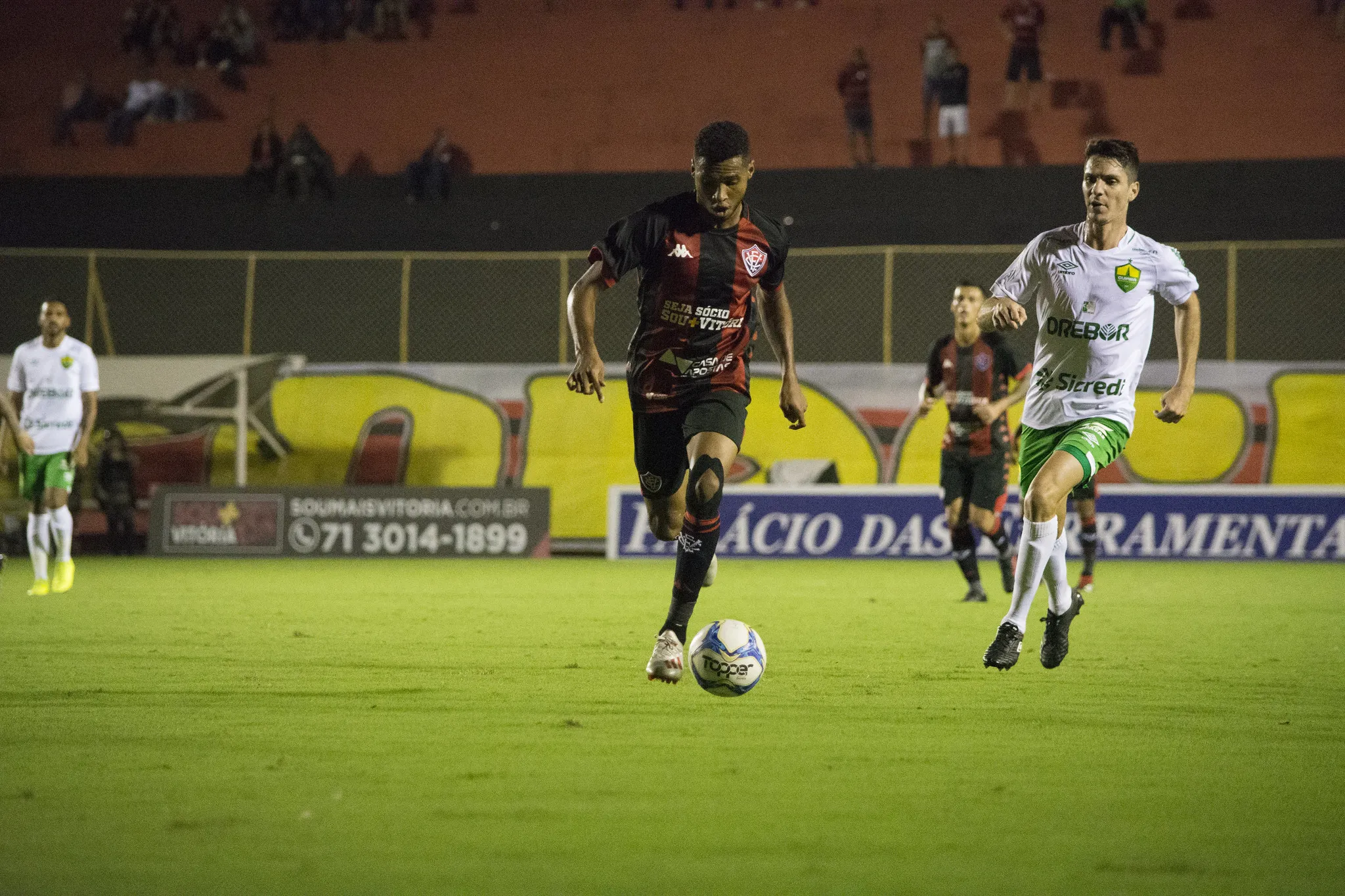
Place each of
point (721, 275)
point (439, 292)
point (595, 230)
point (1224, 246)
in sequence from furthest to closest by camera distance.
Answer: point (595, 230) → point (439, 292) → point (1224, 246) → point (721, 275)

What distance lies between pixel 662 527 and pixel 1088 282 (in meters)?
2.45

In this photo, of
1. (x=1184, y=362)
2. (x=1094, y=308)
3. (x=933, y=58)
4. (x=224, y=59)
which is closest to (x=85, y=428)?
(x=1094, y=308)

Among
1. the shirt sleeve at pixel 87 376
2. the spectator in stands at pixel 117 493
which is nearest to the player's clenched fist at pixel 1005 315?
the shirt sleeve at pixel 87 376

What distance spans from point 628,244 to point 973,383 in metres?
6.25

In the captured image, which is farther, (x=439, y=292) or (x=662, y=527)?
(x=439, y=292)

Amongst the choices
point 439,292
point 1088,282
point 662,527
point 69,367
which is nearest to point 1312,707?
point 1088,282

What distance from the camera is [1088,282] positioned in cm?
734

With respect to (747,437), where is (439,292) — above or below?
above

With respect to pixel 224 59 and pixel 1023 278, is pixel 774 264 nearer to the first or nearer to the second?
pixel 1023 278

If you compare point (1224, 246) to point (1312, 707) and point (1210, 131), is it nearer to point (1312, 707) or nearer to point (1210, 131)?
point (1210, 131)

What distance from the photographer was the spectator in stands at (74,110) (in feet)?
99.5

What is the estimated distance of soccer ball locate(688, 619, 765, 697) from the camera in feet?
21.1

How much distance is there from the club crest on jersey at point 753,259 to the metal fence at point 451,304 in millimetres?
12770

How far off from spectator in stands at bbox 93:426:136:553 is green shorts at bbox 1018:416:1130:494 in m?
14.5
